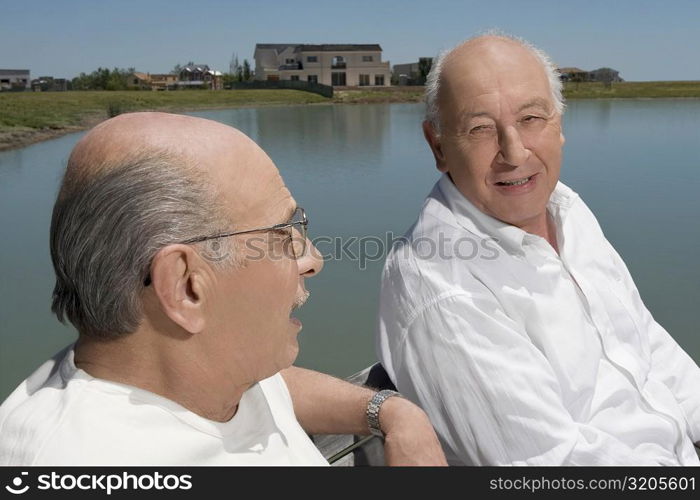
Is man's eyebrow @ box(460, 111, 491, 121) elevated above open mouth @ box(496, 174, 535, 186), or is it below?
above

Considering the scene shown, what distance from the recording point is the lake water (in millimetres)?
5023

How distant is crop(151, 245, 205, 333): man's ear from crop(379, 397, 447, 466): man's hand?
525 mm

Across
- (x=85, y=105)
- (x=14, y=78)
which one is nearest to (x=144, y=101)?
(x=85, y=105)

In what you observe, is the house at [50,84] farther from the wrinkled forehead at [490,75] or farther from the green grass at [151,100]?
the wrinkled forehead at [490,75]

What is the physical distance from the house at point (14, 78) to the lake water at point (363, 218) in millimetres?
37192

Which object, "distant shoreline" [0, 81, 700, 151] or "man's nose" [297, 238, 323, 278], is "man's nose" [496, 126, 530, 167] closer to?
"distant shoreline" [0, 81, 700, 151]

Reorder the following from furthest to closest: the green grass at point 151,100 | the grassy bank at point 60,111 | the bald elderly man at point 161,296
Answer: the green grass at point 151,100, the grassy bank at point 60,111, the bald elderly man at point 161,296

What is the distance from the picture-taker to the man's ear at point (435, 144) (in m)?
1.86

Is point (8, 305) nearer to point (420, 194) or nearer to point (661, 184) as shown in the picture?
point (420, 194)

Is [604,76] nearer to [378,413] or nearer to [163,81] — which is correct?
[163,81]

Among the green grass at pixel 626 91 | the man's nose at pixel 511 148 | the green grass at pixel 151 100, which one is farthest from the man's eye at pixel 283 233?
the green grass at pixel 626 91

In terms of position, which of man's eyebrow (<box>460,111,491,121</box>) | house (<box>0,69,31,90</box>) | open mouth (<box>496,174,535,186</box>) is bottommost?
house (<box>0,69,31,90</box>)

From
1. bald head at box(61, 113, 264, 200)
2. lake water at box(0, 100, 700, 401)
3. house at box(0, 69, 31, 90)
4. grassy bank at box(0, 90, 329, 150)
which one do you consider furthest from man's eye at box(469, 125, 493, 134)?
house at box(0, 69, 31, 90)

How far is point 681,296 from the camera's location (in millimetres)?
5441
